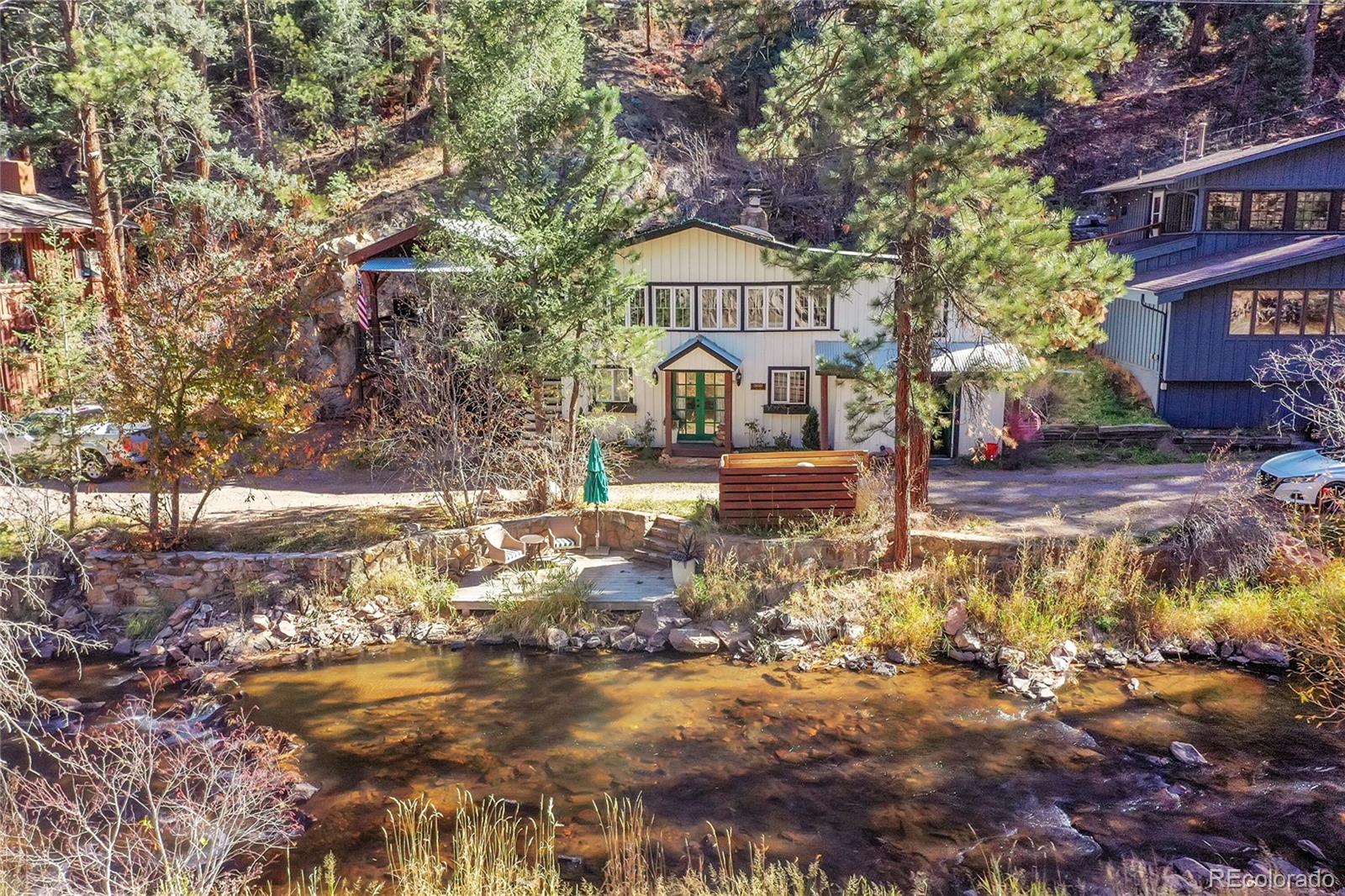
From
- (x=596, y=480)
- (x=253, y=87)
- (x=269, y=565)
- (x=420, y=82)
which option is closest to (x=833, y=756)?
(x=596, y=480)

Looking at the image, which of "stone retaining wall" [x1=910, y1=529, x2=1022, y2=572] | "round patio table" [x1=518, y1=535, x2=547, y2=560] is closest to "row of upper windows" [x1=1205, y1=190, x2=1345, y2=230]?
"stone retaining wall" [x1=910, y1=529, x2=1022, y2=572]

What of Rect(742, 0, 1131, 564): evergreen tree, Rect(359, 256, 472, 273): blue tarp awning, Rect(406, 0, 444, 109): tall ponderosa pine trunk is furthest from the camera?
Rect(406, 0, 444, 109): tall ponderosa pine trunk

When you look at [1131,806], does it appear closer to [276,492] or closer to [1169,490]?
[1169,490]

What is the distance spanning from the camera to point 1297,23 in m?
39.7

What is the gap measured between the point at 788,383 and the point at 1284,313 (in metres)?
11.8

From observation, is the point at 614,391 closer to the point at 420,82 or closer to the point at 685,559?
the point at 685,559

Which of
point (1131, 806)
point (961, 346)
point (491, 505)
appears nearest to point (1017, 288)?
point (1131, 806)

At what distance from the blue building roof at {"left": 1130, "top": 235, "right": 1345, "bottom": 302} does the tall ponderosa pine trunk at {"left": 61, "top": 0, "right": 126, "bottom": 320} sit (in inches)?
901

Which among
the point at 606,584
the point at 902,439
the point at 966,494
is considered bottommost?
the point at 606,584

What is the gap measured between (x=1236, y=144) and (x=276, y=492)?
36.8 metres

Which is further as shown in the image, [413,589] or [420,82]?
[420,82]

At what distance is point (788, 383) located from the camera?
23.1 m

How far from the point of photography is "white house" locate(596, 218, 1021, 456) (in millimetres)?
22672

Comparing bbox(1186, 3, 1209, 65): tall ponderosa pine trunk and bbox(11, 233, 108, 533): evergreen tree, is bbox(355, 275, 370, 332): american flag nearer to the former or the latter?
bbox(11, 233, 108, 533): evergreen tree
